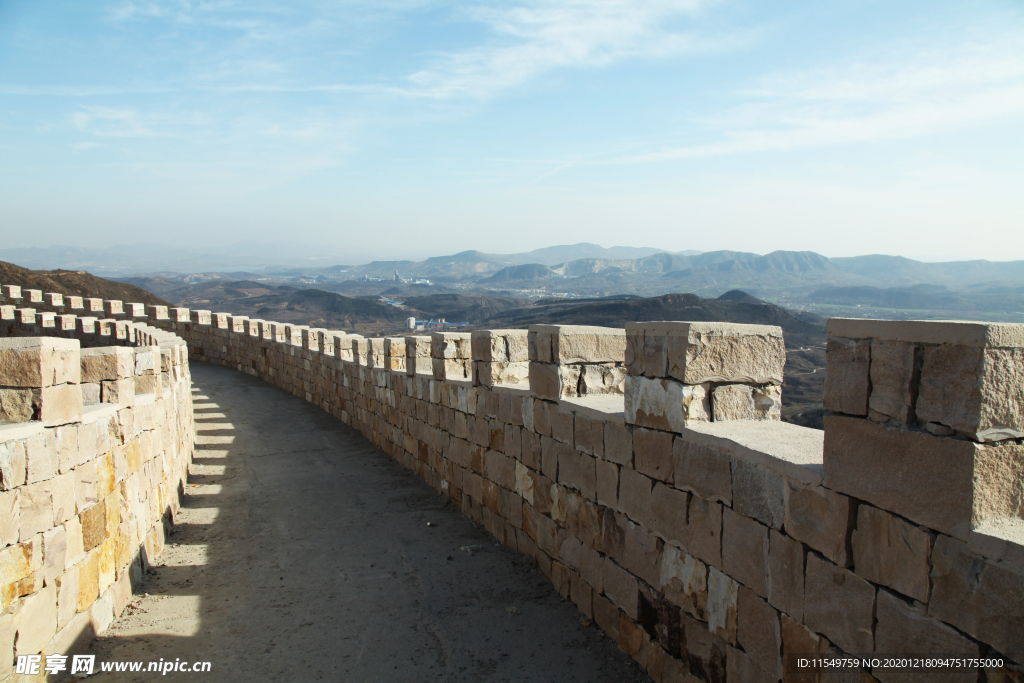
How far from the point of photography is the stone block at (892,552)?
2.34 metres

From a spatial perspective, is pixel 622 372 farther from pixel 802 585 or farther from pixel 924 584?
pixel 924 584

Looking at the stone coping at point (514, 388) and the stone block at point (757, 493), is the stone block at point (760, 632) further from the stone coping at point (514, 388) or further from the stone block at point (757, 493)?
the stone coping at point (514, 388)

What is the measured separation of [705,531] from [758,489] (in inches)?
23.1

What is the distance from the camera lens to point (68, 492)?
163 inches

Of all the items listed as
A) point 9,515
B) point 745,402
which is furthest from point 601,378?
point 9,515

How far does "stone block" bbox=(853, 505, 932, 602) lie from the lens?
2338 millimetres

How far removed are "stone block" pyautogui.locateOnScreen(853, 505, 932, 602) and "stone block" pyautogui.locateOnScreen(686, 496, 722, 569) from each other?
3.02ft

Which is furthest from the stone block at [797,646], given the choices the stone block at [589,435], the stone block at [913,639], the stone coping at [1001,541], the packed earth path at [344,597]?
the stone block at [589,435]

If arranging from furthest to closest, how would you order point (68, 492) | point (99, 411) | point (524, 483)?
point (524, 483) < point (99, 411) < point (68, 492)

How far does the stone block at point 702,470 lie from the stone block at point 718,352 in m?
0.41

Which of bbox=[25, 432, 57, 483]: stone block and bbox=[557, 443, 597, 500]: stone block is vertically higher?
bbox=[25, 432, 57, 483]: stone block

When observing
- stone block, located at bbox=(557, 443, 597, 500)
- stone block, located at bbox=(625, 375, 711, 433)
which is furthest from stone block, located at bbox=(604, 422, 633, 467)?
stone block, located at bbox=(557, 443, 597, 500)

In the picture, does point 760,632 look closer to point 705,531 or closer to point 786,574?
point 786,574

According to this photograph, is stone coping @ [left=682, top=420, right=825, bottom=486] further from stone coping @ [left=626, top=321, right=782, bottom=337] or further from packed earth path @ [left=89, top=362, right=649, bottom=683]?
packed earth path @ [left=89, top=362, right=649, bottom=683]
